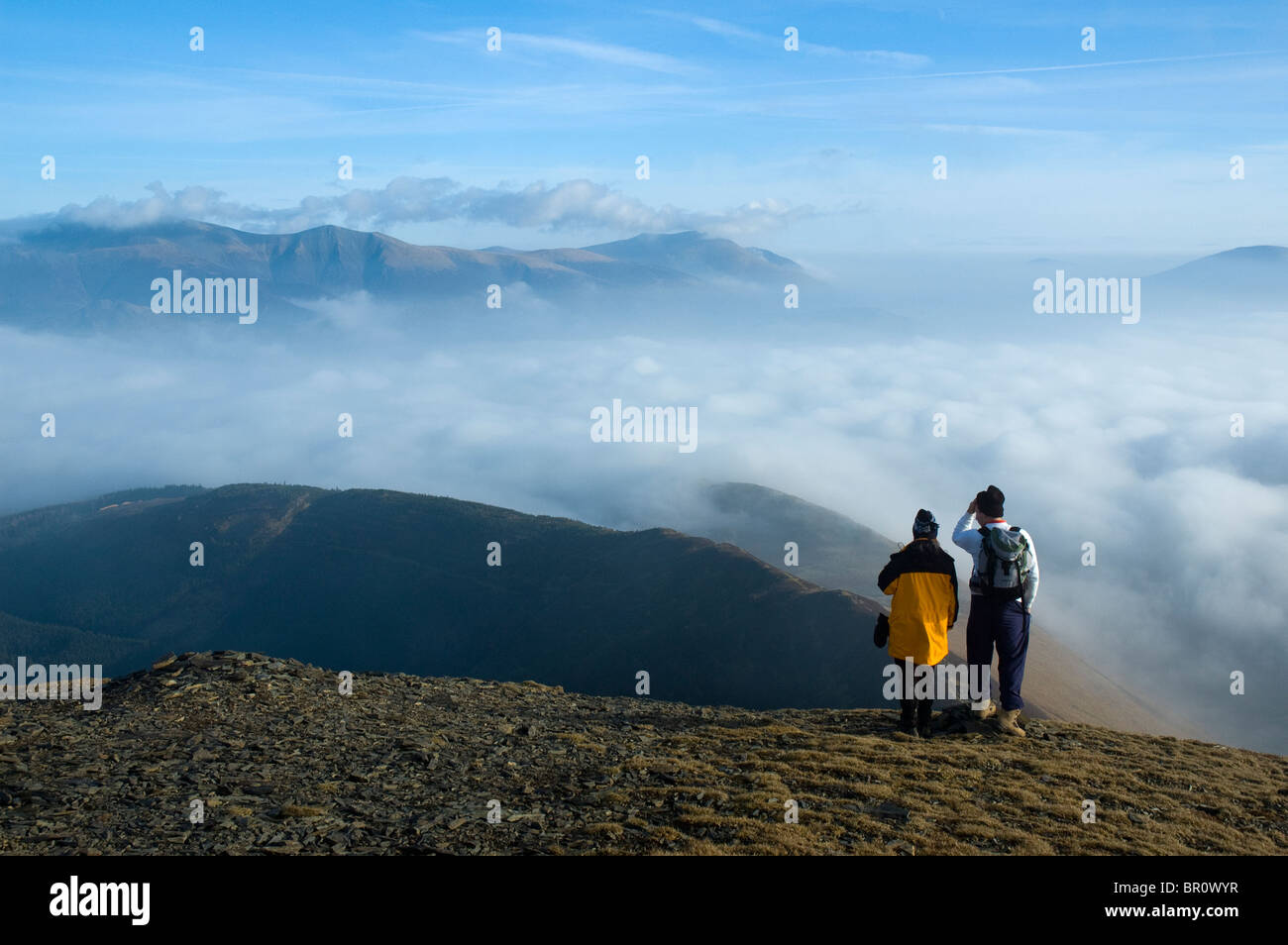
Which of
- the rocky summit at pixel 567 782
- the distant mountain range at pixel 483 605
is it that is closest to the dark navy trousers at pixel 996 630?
the rocky summit at pixel 567 782

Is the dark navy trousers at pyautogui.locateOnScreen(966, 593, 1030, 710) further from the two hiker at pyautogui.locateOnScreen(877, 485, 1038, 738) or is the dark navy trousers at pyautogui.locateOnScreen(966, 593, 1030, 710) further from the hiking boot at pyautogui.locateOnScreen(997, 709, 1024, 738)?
the hiking boot at pyautogui.locateOnScreen(997, 709, 1024, 738)

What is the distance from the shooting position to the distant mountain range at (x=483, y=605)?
328 ft

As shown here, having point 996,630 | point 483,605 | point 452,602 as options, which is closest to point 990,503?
point 996,630

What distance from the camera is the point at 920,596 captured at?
12.3m

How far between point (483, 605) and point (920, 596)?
442ft

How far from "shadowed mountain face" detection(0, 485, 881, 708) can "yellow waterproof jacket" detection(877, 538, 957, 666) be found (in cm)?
7507

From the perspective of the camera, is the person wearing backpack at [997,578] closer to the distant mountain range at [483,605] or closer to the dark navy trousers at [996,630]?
the dark navy trousers at [996,630]

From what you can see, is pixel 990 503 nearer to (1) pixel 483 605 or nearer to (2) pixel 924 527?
(2) pixel 924 527

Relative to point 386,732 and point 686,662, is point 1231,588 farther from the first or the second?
point 386,732

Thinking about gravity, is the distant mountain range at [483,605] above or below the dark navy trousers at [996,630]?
below

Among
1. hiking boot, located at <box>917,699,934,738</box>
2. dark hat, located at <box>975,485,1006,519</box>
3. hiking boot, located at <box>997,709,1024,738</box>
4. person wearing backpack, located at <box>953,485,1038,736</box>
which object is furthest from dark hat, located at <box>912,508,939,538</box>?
hiking boot, located at <box>997,709,1024,738</box>

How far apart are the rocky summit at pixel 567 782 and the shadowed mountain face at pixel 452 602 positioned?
2909 inches

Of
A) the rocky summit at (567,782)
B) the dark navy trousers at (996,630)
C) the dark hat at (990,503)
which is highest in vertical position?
the dark hat at (990,503)
